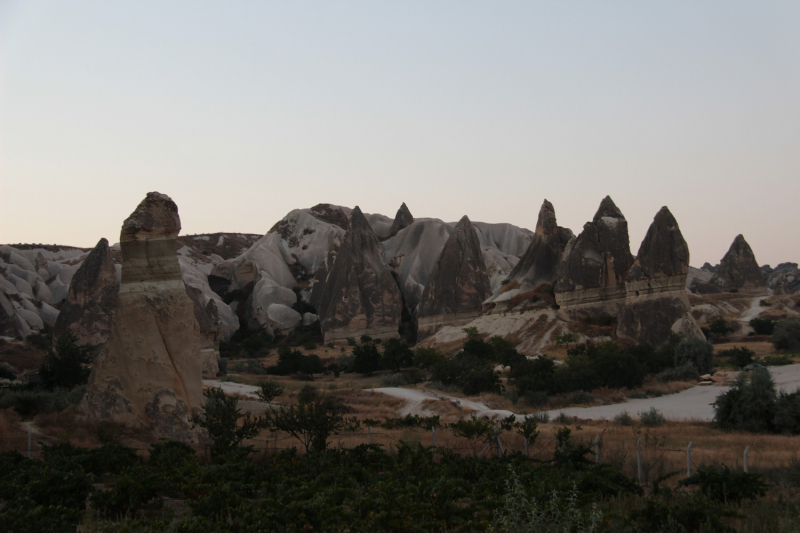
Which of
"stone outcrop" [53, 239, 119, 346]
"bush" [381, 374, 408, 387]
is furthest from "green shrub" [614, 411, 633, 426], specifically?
"stone outcrop" [53, 239, 119, 346]

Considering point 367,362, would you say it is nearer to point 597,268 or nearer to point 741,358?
point 597,268

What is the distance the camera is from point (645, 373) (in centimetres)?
2619

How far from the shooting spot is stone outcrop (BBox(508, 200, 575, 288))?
41.8 m

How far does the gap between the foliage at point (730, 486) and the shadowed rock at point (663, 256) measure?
28564 millimetres

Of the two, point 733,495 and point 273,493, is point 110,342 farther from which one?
point 733,495

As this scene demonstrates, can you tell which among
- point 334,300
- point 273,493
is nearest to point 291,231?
point 334,300

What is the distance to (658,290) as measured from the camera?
35.4 metres

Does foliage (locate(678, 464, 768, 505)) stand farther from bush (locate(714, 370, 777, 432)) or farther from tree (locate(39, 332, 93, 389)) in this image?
tree (locate(39, 332, 93, 389))

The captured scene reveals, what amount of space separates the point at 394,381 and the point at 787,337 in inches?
707

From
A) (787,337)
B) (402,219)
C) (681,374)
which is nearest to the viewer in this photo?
(681,374)

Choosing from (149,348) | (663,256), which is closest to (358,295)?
(663,256)

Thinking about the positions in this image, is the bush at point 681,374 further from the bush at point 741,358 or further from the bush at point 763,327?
the bush at point 763,327

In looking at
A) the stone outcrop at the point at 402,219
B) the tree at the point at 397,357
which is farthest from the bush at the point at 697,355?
the stone outcrop at the point at 402,219

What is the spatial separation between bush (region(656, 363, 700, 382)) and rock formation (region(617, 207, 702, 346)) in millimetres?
6994
